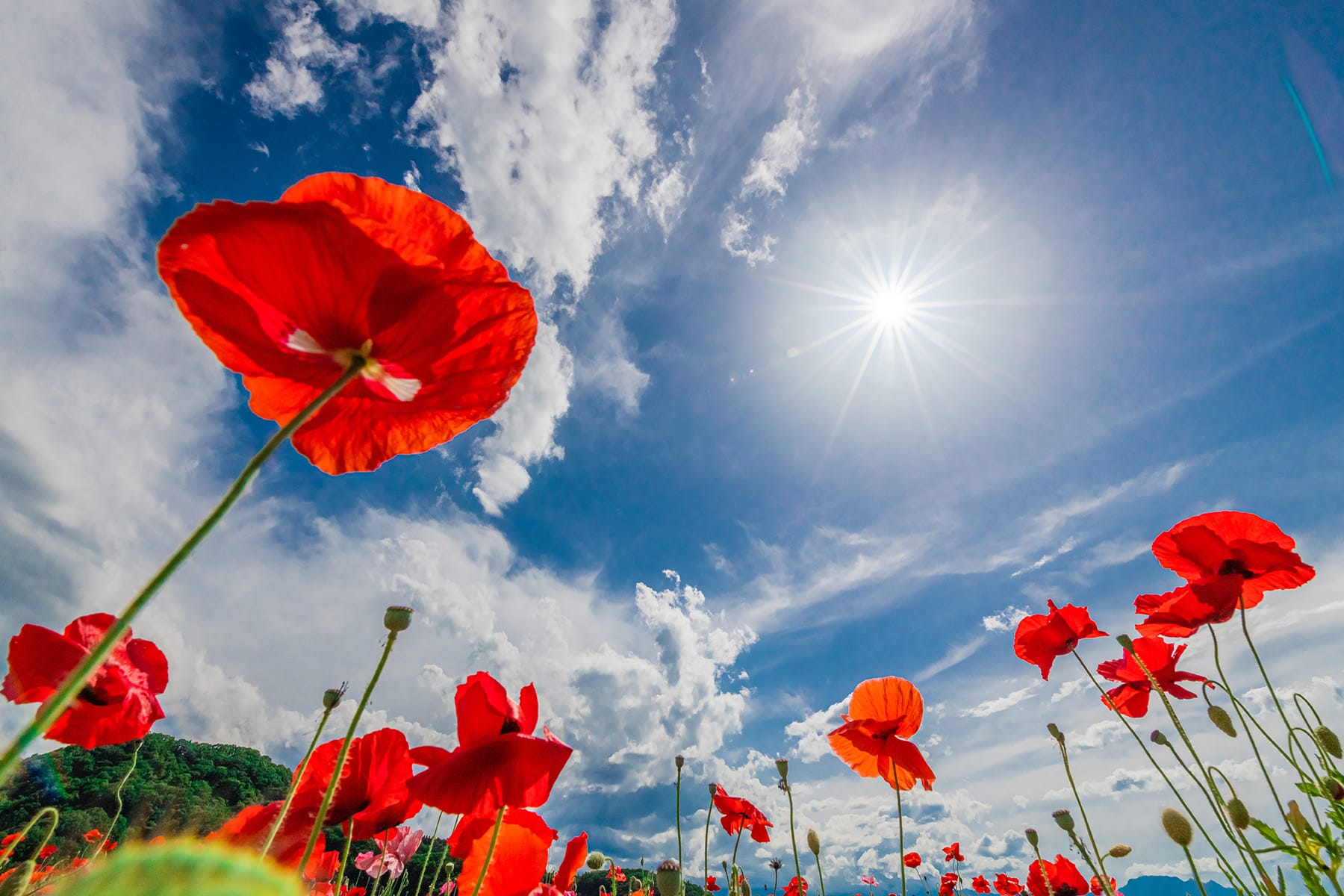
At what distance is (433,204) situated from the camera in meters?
1.19

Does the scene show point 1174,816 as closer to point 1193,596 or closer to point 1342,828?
point 1342,828

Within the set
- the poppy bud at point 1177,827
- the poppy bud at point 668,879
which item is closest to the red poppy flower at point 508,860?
the poppy bud at point 668,879

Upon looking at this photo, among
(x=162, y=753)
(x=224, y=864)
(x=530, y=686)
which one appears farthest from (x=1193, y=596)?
(x=162, y=753)

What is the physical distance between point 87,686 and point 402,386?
1.65 metres

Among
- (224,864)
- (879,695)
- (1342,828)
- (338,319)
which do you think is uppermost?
(879,695)

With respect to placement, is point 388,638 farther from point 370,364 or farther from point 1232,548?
point 1232,548

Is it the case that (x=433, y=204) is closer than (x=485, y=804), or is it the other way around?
(x=433, y=204)

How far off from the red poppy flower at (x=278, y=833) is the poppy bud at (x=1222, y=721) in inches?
144

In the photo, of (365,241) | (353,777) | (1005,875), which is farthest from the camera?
(1005,875)

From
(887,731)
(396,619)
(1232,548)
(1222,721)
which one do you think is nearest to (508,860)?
(396,619)

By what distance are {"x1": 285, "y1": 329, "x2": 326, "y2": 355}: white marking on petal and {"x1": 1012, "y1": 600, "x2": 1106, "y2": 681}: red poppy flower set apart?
408 centimetres

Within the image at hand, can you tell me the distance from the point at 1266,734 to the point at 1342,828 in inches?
14.3

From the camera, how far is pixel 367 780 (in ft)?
6.73

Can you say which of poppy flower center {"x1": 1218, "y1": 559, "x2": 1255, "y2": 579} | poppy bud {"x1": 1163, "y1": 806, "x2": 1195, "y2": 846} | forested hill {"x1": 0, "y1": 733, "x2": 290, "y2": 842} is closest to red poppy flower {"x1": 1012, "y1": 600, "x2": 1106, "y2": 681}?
poppy flower center {"x1": 1218, "y1": 559, "x2": 1255, "y2": 579}
